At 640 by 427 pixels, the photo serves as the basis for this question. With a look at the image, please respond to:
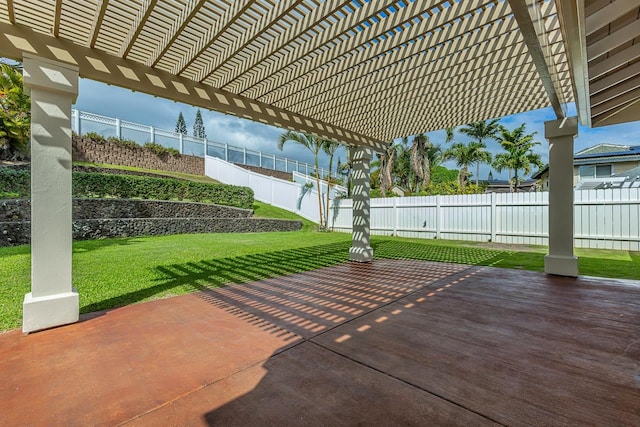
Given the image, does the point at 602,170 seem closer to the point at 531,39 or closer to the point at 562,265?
the point at 562,265

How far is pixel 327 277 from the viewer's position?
533cm

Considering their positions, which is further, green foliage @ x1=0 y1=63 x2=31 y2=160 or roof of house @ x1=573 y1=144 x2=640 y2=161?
roof of house @ x1=573 y1=144 x2=640 y2=161

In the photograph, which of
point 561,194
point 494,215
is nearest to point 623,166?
point 494,215

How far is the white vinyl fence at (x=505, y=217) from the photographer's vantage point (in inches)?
324

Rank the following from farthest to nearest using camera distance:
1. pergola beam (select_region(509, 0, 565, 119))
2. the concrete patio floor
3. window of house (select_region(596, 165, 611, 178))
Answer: window of house (select_region(596, 165, 611, 178)) → pergola beam (select_region(509, 0, 565, 119)) → the concrete patio floor

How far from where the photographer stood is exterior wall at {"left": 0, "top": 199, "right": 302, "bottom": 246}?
8.05 meters

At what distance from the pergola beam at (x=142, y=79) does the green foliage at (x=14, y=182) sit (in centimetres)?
882

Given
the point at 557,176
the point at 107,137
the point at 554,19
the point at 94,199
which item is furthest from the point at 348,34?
the point at 107,137

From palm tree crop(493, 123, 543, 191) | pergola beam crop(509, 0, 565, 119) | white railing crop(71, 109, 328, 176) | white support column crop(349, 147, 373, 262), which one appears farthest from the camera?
Answer: palm tree crop(493, 123, 543, 191)

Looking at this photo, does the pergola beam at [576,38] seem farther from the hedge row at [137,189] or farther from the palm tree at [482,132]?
the palm tree at [482,132]

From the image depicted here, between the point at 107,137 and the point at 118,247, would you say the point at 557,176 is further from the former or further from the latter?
the point at 107,137

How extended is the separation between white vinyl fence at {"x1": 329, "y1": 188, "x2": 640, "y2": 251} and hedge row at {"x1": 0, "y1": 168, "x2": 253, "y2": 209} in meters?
5.71

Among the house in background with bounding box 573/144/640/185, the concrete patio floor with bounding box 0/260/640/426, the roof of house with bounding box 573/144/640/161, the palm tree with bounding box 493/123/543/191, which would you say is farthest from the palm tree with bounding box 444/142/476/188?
the concrete patio floor with bounding box 0/260/640/426

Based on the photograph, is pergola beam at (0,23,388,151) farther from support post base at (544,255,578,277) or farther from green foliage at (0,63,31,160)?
green foliage at (0,63,31,160)
